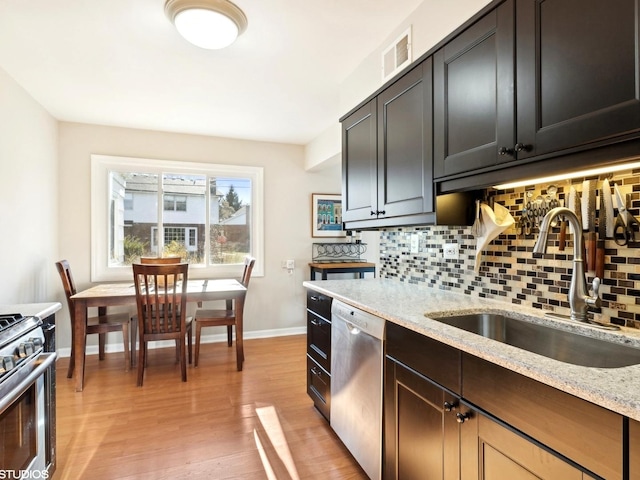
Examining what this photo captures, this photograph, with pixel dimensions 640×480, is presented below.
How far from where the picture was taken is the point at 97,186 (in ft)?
12.7

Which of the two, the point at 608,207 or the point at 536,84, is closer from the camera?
the point at 536,84

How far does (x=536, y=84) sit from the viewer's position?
1.16m

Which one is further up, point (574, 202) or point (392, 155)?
point (392, 155)

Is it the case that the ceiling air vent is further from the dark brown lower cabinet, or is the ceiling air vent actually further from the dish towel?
the dark brown lower cabinet

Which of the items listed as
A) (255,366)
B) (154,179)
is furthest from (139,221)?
(255,366)

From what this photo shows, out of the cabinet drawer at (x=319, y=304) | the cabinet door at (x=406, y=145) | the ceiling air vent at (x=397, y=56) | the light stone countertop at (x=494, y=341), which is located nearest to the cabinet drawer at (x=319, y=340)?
the cabinet drawer at (x=319, y=304)

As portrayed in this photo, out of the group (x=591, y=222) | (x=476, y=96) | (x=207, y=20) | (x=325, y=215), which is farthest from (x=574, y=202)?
(x=325, y=215)

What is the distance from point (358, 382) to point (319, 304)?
65 centimetres

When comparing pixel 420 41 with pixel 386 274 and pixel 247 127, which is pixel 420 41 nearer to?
pixel 386 274

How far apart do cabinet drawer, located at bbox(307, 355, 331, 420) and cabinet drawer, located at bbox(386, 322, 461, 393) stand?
844 mm

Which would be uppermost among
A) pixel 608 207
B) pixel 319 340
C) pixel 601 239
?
pixel 608 207

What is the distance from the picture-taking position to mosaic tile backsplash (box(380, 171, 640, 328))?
48.2 inches

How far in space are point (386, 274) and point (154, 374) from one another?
7.69 feet

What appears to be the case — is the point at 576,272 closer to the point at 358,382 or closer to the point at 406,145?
the point at 406,145
